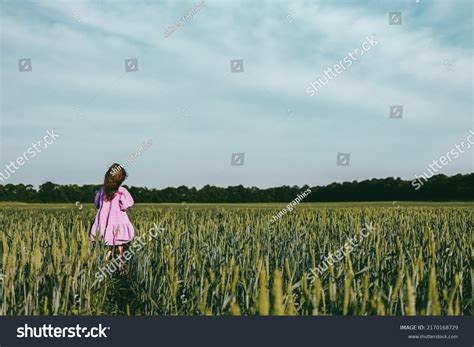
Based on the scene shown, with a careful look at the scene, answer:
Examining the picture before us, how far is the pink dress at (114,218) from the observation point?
6.36 meters

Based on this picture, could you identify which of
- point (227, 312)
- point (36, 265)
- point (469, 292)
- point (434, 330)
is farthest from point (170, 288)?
point (469, 292)

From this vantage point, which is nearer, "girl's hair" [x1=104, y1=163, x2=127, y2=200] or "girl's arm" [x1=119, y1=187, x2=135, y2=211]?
"girl's hair" [x1=104, y1=163, x2=127, y2=200]

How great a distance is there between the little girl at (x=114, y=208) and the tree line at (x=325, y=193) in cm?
4327

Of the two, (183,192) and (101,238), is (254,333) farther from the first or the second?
(183,192)

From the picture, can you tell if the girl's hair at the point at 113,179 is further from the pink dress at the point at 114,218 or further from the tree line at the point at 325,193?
the tree line at the point at 325,193

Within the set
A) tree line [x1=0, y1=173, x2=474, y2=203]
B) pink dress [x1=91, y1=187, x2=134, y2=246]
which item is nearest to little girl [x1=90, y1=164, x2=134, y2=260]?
pink dress [x1=91, y1=187, x2=134, y2=246]

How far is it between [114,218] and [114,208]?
13 cm

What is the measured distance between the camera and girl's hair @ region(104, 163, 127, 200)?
20.8 ft

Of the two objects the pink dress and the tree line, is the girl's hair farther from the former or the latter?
the tree line

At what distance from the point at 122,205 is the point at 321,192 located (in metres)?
55.0

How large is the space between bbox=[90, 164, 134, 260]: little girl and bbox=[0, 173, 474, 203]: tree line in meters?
43.3

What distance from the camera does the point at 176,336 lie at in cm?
262

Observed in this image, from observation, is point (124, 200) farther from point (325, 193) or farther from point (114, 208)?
point (325, 193)

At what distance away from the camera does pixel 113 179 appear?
6.32 m
